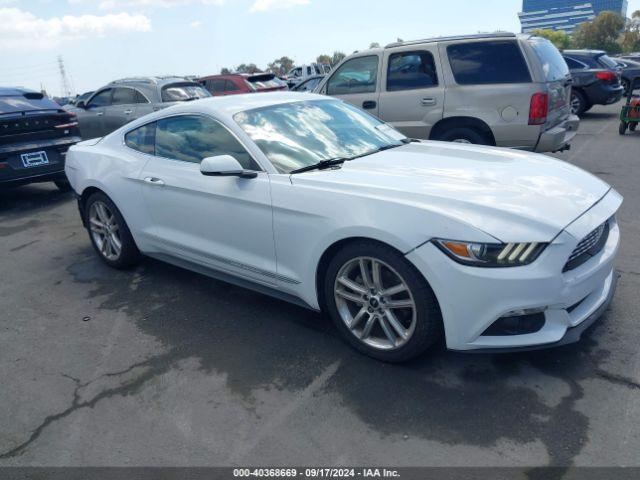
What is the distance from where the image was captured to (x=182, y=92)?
10.2 m

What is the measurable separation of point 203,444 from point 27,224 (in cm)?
541

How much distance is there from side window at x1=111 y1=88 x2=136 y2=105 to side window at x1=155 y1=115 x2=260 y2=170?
21.9 feet

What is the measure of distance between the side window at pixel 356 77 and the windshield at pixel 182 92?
11.8ft

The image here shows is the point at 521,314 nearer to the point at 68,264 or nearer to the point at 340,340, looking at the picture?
the point at 340,340

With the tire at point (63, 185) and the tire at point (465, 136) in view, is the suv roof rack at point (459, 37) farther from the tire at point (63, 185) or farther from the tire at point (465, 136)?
the tire at point (63, 185)

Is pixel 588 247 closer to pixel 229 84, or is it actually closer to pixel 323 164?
pixel 323 164

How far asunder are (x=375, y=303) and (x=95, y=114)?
388 inches

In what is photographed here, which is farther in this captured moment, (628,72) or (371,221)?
(628,72)

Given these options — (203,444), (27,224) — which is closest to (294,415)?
(203,444)

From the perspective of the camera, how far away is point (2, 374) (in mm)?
3320

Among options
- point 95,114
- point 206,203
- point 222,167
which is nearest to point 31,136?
point 95,114

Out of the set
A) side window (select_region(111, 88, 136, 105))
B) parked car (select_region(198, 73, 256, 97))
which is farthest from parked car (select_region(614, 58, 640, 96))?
side window (select_region(111, 88, 136, 105))

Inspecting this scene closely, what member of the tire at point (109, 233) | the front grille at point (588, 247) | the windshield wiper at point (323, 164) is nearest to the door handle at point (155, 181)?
the tire at point (109, 233)

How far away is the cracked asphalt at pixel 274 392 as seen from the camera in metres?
2.46
